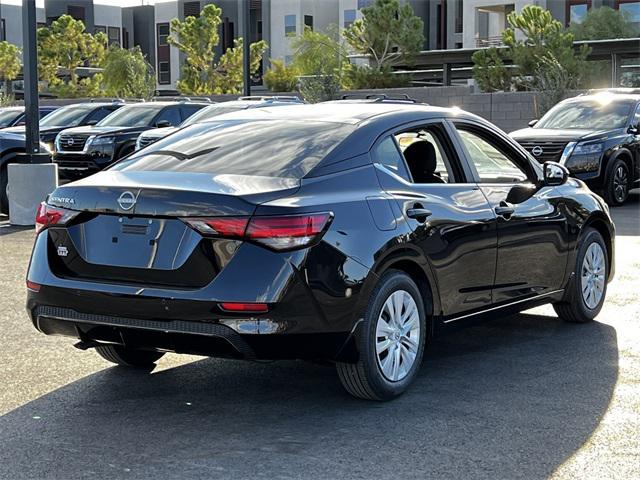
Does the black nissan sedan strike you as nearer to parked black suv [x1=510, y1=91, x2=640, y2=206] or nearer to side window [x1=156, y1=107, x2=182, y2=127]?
parked black suv [x1=510, y1=91, x2=640, y2=206]

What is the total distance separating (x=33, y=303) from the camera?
18.8ft

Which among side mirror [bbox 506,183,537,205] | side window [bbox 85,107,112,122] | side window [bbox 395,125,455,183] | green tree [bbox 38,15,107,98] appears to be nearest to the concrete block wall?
side window [bbox 85,107,112,122]

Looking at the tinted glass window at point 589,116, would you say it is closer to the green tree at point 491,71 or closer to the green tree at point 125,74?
the green tree at point 491,71

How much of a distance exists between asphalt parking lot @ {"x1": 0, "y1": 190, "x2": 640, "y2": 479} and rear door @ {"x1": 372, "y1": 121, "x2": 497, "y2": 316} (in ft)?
1.78

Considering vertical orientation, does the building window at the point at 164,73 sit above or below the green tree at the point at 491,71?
above

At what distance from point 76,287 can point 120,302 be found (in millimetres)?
309

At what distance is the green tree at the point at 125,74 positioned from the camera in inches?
2173

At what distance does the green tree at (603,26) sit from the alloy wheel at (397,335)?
165ft

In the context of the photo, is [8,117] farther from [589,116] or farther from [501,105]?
[589,116]

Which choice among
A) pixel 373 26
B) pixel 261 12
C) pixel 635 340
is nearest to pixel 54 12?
pixel 261 12

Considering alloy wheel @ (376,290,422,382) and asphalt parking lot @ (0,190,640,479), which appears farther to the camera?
alloy wheel @ (376,290,422,382)

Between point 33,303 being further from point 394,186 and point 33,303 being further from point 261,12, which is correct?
point 261,12

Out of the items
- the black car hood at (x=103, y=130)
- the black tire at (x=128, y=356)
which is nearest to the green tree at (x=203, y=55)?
the black car hood at (x=103, y=130)

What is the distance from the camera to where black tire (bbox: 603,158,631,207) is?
56.2ft
